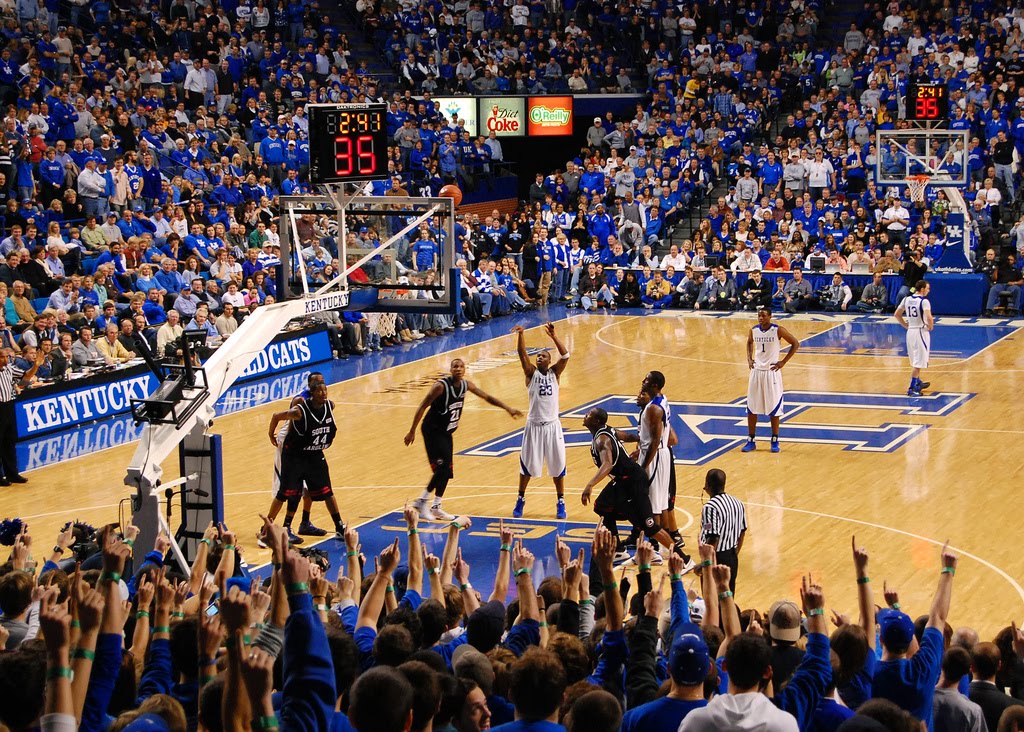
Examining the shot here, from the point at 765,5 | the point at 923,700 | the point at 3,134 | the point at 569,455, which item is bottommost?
the point at 569,455

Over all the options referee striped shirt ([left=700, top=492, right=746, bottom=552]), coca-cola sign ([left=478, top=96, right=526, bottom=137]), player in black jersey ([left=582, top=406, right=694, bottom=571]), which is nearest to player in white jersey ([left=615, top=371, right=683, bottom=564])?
player in black jersey ([left=582, top=406, right=694, bottom=571])

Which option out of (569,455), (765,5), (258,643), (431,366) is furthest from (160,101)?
(258,643)

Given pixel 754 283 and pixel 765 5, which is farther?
pixel 765 5

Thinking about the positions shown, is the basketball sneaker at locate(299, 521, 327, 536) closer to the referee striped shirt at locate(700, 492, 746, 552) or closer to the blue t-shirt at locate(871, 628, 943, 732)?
the referee striped shirt at locate(700, 492, 746, 552)

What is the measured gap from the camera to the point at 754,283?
107 feet

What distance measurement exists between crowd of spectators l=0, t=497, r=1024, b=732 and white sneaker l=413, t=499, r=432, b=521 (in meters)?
6.84

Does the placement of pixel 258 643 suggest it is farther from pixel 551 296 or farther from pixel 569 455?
pixel 551 296

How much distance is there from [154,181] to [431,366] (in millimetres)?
7217

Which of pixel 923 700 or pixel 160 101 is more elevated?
pixel 160 101

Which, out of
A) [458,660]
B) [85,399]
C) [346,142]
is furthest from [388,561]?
[85,399]

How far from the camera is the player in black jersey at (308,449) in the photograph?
50.2 ft

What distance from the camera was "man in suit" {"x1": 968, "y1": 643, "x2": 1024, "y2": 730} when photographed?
706cm

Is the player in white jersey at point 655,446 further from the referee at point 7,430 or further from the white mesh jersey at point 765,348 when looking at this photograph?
the referee at point 7,430

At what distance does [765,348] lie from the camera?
62.7ft
